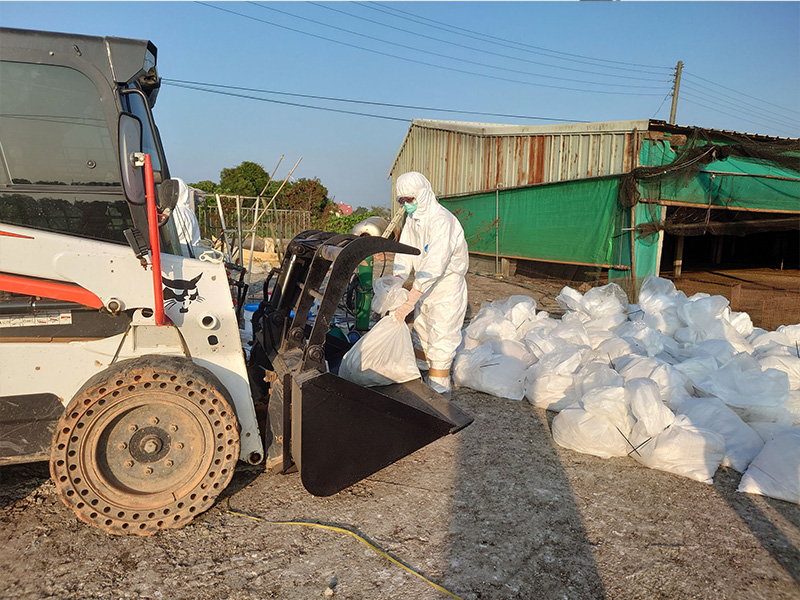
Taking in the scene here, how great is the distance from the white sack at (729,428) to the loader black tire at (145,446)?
3089mm

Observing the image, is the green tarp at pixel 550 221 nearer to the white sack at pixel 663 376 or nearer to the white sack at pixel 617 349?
the white sack at pixel 617 349

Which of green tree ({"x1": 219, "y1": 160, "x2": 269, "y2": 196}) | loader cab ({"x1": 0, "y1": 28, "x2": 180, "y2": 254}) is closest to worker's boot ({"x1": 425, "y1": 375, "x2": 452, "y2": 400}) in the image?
loader cab ({"x1": 0, "y1": 28, "x2": 180, "y2": 254})

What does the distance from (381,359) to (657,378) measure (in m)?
2.20

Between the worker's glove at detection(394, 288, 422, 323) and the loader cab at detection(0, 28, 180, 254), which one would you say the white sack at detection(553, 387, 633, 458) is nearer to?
the worker's glove at detection(394, 288, 422, 323)

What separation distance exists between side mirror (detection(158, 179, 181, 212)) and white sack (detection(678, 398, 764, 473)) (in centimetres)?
353

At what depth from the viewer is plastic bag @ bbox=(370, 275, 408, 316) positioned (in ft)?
14.9

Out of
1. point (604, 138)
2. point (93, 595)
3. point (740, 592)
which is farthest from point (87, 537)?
point (604, 138)

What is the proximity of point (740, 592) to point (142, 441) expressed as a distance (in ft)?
9.32

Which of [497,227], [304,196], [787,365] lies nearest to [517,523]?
[787,365]

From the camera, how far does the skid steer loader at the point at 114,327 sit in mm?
2467

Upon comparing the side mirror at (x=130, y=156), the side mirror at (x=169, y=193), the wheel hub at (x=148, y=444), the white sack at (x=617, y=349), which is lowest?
the white sack at (x=617, y=349)

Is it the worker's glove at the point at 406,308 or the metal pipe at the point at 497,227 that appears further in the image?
the metal pipe at the point at 497,227

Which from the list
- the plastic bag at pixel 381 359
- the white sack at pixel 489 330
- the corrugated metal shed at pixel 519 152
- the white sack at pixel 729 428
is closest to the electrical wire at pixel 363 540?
the plastic bag at pixel 381 359

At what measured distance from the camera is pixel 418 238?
4.67 meters
